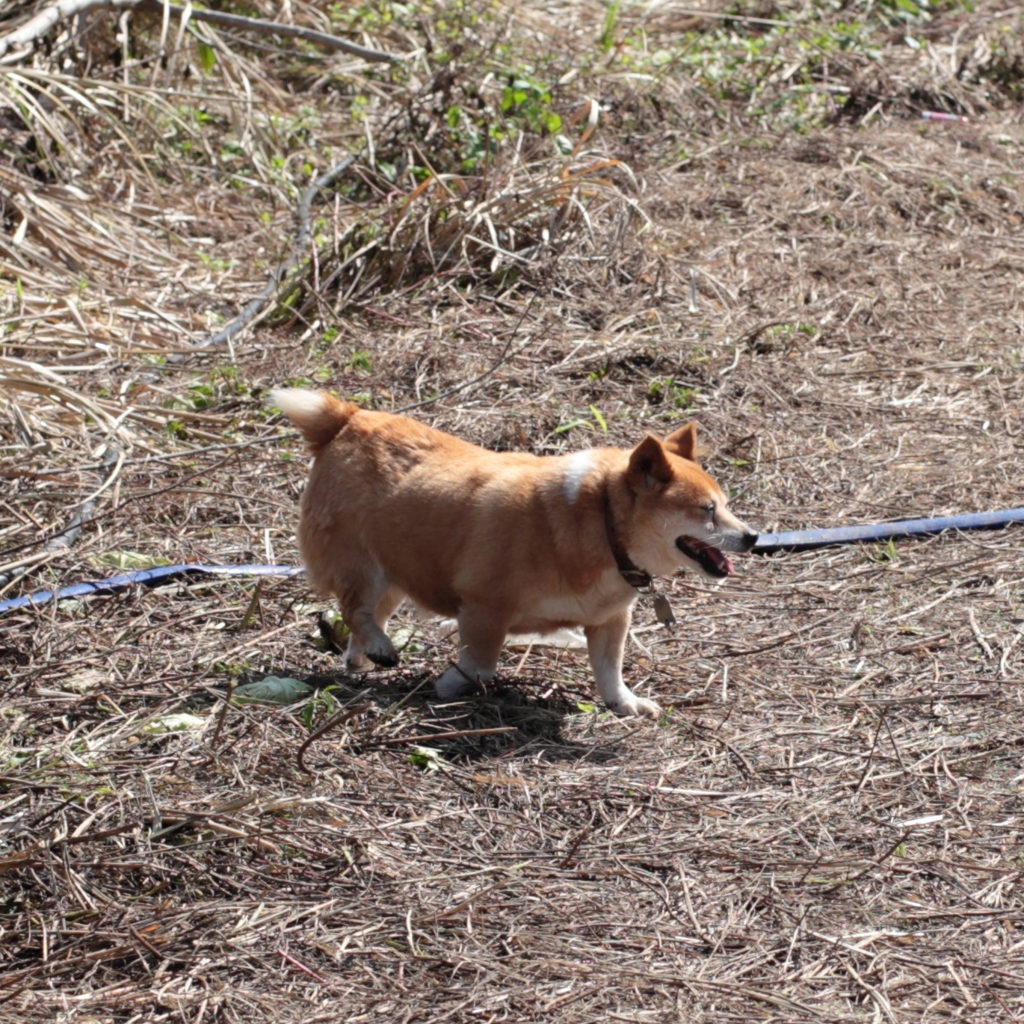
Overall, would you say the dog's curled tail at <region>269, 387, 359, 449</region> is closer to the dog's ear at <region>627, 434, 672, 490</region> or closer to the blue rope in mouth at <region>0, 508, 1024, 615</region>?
the blue rope in mouth at <region>0, 508, 1024, 615</region>

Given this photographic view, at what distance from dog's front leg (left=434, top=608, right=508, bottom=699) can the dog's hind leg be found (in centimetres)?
28

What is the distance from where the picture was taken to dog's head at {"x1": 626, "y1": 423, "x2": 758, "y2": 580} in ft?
15.2

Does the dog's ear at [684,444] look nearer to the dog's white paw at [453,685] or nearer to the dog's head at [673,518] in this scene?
the dog's head at [673,518]

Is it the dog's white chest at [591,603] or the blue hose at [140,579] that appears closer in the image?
the dog's white chest at [591,603]

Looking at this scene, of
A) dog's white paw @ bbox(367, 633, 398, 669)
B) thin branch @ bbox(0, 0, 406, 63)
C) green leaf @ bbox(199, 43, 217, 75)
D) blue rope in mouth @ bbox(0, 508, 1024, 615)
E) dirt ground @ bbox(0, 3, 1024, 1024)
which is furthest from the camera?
green leaf @ bbox(199, 43, 217, 75)

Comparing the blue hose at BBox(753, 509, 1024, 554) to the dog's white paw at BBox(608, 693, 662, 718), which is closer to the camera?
the dog's white paw at BBox(608, 693, 662, 718)

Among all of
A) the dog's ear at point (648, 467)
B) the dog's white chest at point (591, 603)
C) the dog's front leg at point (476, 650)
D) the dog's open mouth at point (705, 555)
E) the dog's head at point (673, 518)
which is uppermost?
the dog's ear at point (648, 467)

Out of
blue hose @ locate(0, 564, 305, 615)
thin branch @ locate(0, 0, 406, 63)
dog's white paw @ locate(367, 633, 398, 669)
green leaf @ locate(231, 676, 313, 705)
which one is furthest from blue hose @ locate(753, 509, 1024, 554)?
thin branch @ locate(0, 0, 406, 63)

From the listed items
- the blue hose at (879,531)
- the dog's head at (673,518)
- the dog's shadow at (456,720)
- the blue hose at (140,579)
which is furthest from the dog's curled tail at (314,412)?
the blue hose at (879,531)

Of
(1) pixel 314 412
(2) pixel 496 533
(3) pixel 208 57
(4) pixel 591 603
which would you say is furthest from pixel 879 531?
(3) pixel 208 57

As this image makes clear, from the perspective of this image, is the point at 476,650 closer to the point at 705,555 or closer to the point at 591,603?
the point at 591,603

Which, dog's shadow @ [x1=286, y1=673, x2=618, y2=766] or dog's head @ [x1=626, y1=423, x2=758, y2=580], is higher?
dog's head @ [x1=626, y1=423, x2=758, y2=580]

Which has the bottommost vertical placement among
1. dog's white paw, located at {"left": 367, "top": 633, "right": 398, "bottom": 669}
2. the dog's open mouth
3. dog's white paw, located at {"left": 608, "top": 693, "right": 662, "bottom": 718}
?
dog's white paw, located at {"left": 608, "top": 693, "right": 662, "bottom": 718}

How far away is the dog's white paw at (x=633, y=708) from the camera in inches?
188
